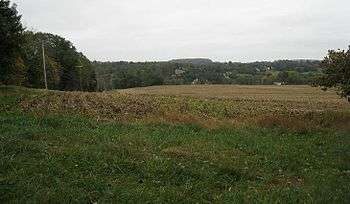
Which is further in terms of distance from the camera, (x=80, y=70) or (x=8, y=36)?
(x=80, y=70)

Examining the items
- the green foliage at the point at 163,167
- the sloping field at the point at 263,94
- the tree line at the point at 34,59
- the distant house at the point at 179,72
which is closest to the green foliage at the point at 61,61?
the tree line at the point at 34,59

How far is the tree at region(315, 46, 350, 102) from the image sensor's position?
2867 cm

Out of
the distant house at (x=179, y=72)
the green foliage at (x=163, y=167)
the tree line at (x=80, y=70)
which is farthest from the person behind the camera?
the distant house at (x=179, y=72)

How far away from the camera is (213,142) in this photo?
18828 mm

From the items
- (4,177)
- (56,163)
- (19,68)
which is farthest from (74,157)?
(19,68)

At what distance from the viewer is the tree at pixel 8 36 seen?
37.3 m

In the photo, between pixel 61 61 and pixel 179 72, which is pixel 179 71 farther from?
pixel 61 61

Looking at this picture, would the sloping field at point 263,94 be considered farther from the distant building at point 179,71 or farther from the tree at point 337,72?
the distant building at point 179,71

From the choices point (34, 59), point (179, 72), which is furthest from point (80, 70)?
point (179, 72)

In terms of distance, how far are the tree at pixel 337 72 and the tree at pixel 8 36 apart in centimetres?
2383

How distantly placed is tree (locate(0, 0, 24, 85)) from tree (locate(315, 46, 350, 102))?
23827mm

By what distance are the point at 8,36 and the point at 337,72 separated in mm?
25080

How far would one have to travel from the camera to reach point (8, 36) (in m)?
37.5

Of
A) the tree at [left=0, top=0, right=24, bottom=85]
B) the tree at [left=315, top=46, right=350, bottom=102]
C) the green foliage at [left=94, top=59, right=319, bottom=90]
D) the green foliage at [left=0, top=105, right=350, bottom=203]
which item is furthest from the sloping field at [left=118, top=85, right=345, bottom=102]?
the green foliage at [left=0, top=105, right=350, bottom=203]
